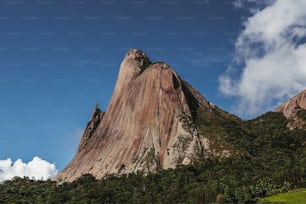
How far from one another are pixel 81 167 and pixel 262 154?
260 ft

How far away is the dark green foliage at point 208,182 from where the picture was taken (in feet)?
427

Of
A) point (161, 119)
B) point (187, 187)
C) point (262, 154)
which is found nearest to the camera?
point (187, 187)

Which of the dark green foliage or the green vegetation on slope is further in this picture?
the dark green foliage

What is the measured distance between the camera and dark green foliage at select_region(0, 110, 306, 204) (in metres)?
130

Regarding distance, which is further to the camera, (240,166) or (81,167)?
(81,167)

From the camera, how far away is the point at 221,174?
159250 mm

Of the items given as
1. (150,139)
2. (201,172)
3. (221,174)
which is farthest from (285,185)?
(150,139)

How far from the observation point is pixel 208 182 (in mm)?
149875

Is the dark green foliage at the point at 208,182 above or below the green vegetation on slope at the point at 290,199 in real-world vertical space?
above

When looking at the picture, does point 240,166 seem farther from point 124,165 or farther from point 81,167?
point 81,167

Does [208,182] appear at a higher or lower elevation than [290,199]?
higher

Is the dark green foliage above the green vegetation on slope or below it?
above

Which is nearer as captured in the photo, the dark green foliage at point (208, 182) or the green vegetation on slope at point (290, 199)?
the green vegetation on slope at point (290, 199)

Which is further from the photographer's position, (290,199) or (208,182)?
(208,182)
